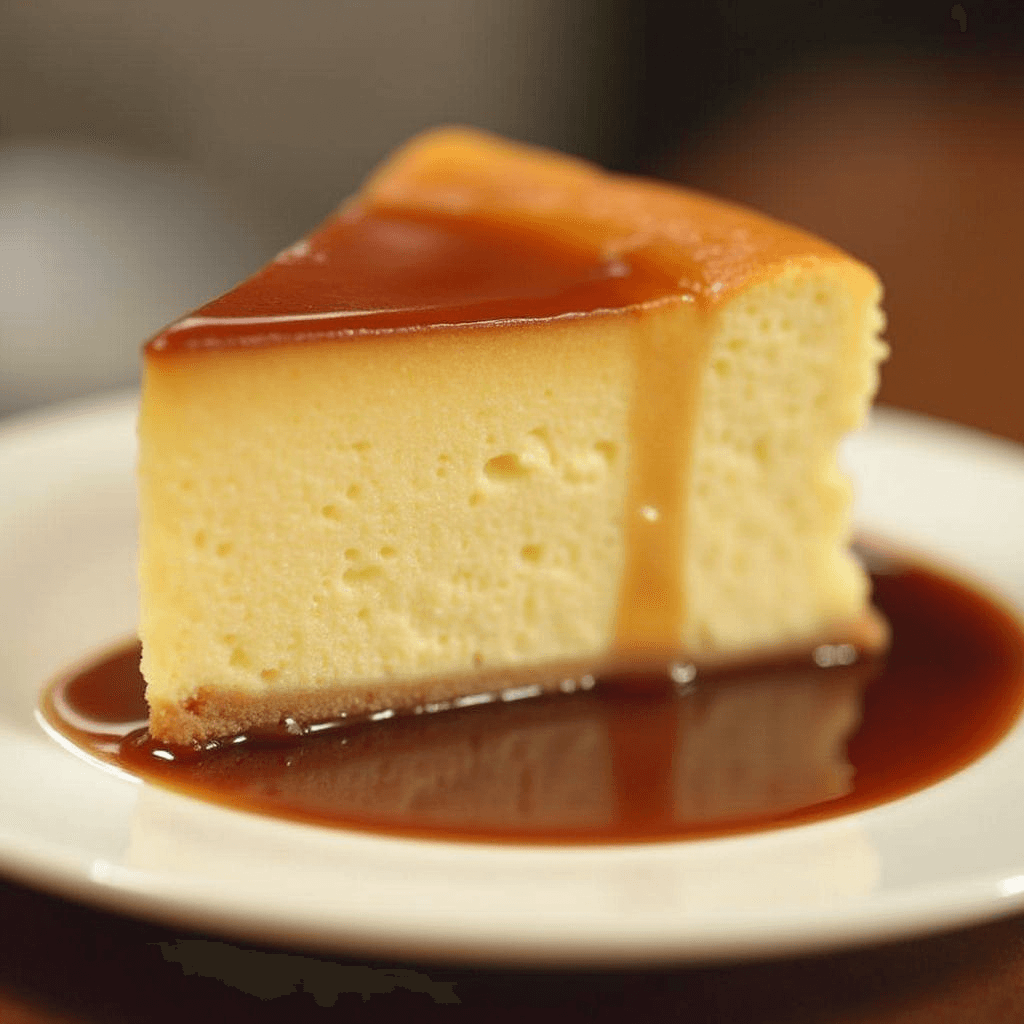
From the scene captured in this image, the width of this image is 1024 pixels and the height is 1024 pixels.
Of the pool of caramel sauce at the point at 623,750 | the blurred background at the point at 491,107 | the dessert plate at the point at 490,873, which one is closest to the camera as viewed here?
the dessert plate at the point at 490,873

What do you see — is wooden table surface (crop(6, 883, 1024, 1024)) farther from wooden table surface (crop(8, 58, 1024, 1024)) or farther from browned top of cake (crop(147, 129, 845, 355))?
browned top of cake (crop(147, 129, 845, 355))

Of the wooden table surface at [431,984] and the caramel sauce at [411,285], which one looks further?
the caramel sauce at [411,285]

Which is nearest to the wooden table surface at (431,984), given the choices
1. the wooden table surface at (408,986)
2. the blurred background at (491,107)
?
the wooden table surface at (408,986)

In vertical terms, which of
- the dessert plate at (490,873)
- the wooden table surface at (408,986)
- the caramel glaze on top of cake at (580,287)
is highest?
the caramel glaze on top of cake at (580,287)

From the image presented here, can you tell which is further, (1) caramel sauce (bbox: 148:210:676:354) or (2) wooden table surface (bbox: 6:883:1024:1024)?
(1) caramel sauce (bbox: 148:210:676:354)

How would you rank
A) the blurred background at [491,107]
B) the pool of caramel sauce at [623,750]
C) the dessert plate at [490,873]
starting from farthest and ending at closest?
the blurred background at [491,107]
the pool of caramel sauce at [623,750]
the dessert plate at [490,873]

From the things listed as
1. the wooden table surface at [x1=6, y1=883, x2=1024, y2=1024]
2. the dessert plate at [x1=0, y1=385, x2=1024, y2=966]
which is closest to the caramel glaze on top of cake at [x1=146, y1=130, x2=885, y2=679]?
the dessert plate at [x1=0, y1=385, x2=1024, y2=966]

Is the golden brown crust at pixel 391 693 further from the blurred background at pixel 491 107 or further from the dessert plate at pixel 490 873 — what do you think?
the blurred background at pixel 491 107

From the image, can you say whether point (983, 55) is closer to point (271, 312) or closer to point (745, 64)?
point (745, 64)
